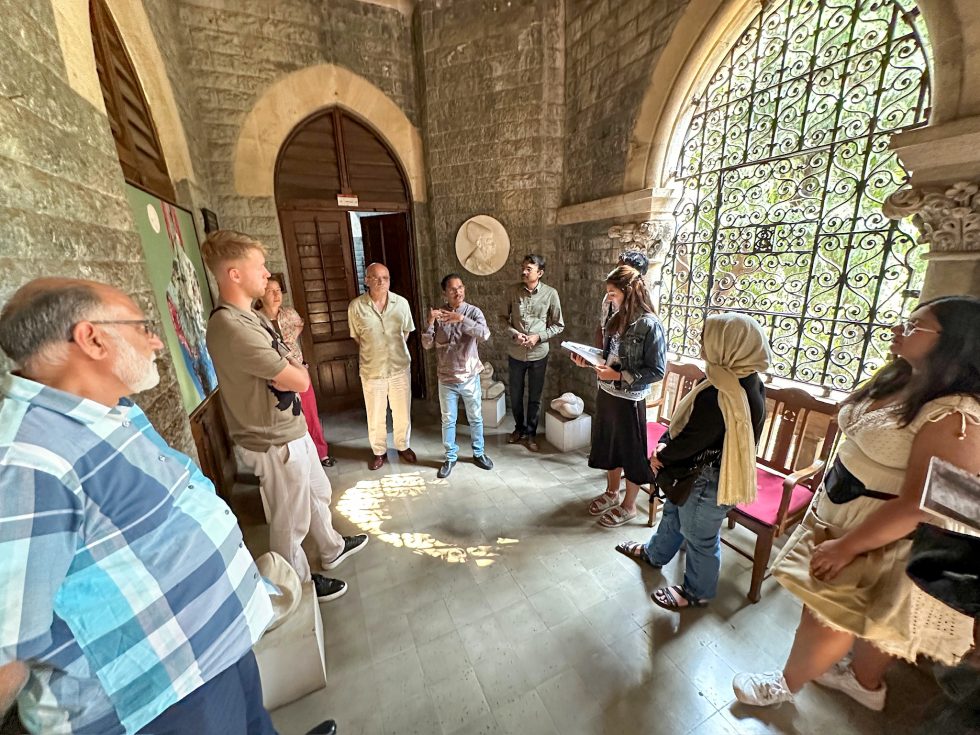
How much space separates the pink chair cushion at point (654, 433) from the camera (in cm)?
265

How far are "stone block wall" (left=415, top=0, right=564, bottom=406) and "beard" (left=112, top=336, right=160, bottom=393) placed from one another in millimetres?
3817

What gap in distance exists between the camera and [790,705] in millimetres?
1583

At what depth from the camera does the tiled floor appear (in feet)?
5.12

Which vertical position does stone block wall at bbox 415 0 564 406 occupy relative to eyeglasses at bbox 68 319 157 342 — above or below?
above

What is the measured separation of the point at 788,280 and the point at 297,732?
12.1 ft

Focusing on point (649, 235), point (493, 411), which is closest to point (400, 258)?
point (493, 411)

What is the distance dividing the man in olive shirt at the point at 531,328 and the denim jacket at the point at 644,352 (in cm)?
130

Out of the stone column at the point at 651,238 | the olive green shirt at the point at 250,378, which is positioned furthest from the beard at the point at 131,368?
the stone column at the point at 651,238

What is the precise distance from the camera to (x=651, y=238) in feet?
10.8

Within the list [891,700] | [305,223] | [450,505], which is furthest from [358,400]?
[891,700]

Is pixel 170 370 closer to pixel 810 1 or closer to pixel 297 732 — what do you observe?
pixel 297 732

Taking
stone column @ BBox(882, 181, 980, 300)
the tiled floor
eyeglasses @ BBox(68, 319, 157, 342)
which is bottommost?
the tiled floor

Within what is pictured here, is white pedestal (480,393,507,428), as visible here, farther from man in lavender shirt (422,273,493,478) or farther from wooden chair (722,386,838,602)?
wooden chair (722,386,838,602)

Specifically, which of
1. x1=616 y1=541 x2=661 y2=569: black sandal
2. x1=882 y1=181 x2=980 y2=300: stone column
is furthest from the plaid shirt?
x1=882 y1=181 x2=980 y2=300: stone column
